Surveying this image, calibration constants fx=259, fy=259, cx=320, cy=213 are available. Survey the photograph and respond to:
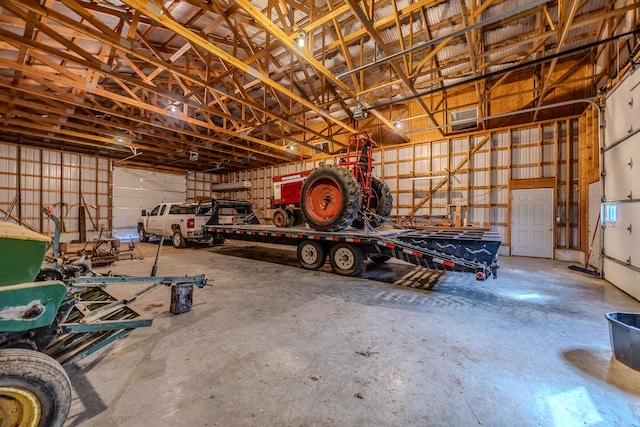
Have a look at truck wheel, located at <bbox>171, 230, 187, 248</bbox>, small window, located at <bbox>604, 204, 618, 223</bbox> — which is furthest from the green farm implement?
truck wheel, located at <bbox>171, 230, 187, 248</bbox>

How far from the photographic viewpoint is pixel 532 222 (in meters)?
9.38

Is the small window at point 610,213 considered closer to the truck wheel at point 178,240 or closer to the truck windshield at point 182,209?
the truck windshield at point 182,209

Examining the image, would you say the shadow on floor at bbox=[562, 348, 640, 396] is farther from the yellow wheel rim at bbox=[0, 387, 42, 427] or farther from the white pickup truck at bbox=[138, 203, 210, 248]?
the white pickup truck at bbox=[138, 203, 210, 248]

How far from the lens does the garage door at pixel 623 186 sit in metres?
4.73

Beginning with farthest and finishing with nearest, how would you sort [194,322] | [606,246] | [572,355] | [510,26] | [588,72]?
[588,72] → [510,26] → [606,246] → [194,322] → [572,355]

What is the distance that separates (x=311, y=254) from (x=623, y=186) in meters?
6.73

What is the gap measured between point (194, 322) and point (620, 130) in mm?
8796

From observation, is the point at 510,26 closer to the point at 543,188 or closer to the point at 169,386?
the point at 543,188

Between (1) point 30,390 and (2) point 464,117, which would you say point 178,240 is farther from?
(2) point 464,117

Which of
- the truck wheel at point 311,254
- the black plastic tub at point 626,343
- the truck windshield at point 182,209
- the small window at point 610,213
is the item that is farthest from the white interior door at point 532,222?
the truck windshield at point 182,209

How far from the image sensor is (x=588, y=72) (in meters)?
8.37

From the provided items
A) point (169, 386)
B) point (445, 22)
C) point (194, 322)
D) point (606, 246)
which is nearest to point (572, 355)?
point (169, 386)

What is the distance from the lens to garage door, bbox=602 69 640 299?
473cm

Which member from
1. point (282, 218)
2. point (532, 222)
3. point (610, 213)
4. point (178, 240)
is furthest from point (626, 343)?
point (178, 240)
